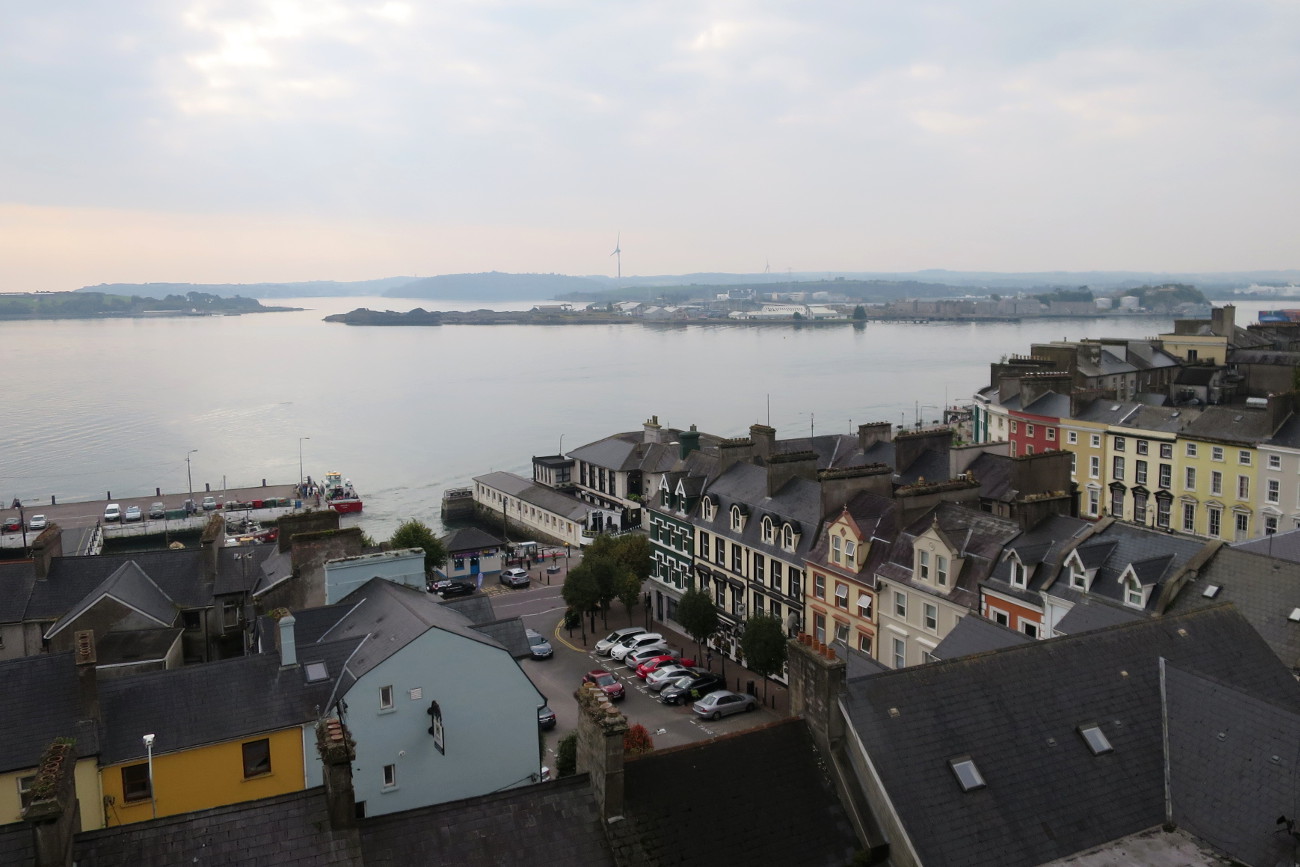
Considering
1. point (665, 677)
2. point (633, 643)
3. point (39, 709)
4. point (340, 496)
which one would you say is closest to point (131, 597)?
point (39, 709)

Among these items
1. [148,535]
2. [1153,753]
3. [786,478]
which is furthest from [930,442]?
[148,535]

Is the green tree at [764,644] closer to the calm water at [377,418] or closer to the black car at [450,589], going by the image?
the black car at [450,589]

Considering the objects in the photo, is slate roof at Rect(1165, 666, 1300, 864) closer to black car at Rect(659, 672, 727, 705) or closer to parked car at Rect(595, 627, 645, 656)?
black car at Rect(659, 672, 727, 705)

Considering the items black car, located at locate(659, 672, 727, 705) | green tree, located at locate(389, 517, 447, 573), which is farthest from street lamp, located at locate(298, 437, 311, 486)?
black car, located at locate(659, 672, 727, 705)

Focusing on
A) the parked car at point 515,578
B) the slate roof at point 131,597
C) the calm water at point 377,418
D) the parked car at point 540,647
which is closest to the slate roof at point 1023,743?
the slate roof at point 131,597

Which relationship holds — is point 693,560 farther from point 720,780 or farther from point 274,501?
point 274,501

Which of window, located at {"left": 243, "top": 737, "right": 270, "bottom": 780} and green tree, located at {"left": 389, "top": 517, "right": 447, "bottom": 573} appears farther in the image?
green tree, located at {"left": 389, "top": 517, "right": 447, "bottom": 573}
